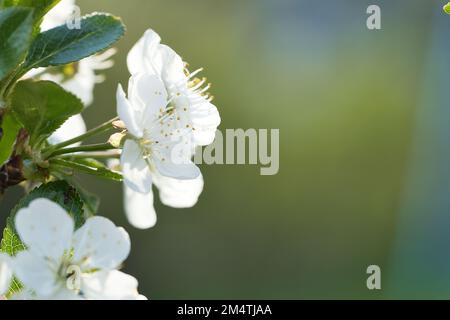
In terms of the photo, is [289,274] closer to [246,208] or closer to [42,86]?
[246,208]

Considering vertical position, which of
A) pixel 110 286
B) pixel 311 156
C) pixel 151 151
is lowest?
pixel 311 156

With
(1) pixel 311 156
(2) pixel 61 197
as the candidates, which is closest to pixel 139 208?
(2) pixel 61 197

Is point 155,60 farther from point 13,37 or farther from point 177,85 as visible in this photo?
point 13,37

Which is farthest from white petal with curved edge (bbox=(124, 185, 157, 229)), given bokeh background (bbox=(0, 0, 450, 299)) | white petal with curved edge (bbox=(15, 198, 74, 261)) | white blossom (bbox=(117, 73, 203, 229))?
bokeh background (bbox=(0, 0, 450, 299))

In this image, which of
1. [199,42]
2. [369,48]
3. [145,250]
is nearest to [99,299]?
[145,250]

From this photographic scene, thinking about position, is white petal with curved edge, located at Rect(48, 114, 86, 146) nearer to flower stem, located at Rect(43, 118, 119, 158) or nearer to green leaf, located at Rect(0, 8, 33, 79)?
flower stem, located at Rect(43, 118, 119, 158)

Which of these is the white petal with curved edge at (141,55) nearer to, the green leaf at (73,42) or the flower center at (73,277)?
the green leaf at (73,42)
